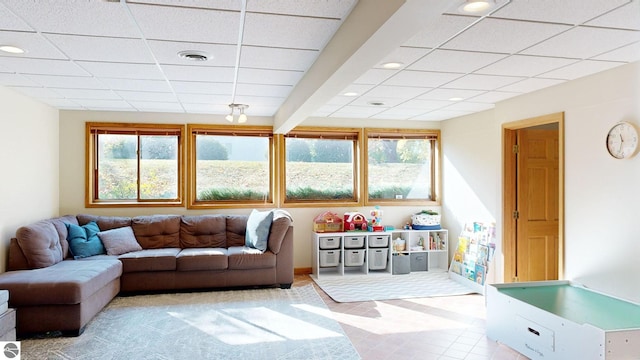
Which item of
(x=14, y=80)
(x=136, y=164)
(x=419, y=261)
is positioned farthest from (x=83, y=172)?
(x=419, y=261)

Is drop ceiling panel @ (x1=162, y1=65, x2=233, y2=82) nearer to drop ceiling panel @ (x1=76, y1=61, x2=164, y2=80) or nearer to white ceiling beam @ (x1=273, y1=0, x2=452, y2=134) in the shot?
drop ceiling panel @ (x1=76, y1=61, x2=164, y2=80)

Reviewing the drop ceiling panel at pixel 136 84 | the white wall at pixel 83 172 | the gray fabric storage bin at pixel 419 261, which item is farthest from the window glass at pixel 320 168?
the drop ceiling panel at pixel 136 84

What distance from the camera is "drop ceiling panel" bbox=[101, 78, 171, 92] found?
4082mm

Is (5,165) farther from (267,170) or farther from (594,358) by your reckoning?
(594,358)

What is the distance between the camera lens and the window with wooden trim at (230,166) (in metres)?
6.16

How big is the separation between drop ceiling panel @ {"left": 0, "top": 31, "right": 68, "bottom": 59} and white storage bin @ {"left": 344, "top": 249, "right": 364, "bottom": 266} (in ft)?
13.9

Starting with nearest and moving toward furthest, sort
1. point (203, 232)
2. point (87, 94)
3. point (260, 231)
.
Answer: point (87, 94) < point (260, 231) < point (203, 232)

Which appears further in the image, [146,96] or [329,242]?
[329,242]

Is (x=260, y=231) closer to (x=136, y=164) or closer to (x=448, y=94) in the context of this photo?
(x=136, y=164)

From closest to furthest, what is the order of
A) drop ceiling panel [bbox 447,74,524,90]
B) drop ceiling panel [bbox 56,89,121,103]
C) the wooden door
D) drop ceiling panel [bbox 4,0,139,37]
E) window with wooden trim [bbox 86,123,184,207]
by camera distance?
drop ceiling panel [bbox 4,0,139,37] < drop ceiling panel [bbox 447,74,524,90] < drop ceiling panel [bbox 56,89,121,103] < the wooden door < window with wooden trim [bbox 86,123,184,207]

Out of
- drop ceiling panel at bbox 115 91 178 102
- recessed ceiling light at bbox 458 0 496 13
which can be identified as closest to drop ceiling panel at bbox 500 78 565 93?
recessed ceiling light at bbox 458 0 496 13

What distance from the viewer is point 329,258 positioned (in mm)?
6059

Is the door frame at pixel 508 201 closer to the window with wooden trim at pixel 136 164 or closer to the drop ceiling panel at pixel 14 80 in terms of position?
the window with wooden trim at pixel 136 164

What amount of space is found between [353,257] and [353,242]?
0.72ft
